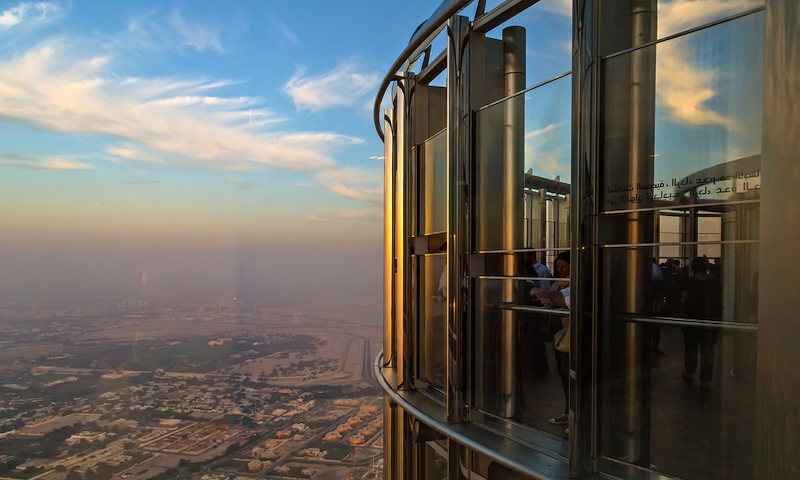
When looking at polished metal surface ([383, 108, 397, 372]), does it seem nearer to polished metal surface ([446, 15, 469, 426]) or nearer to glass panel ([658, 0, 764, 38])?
polished metal surface ([446, 15, 469, 426])

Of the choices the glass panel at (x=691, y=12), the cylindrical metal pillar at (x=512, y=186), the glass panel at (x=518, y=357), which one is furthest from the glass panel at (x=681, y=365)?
the glass panel at (x=691, y=12)

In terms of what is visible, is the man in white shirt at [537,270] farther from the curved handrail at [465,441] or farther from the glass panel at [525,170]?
the curved handrail at [465,441]

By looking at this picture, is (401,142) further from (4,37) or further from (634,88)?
(4,37)

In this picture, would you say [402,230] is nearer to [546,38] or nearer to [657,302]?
[546,38]

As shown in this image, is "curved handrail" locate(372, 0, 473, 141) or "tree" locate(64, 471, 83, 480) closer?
"curved handrail" locate(372, 0, 473, 141)

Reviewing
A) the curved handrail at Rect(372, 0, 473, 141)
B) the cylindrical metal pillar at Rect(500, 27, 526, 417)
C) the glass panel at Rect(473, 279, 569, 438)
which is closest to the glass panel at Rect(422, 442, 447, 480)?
the glass panel at Rect(473, 279, 569, 438)

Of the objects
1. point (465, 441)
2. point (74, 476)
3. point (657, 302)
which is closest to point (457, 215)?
point (465, 441)
